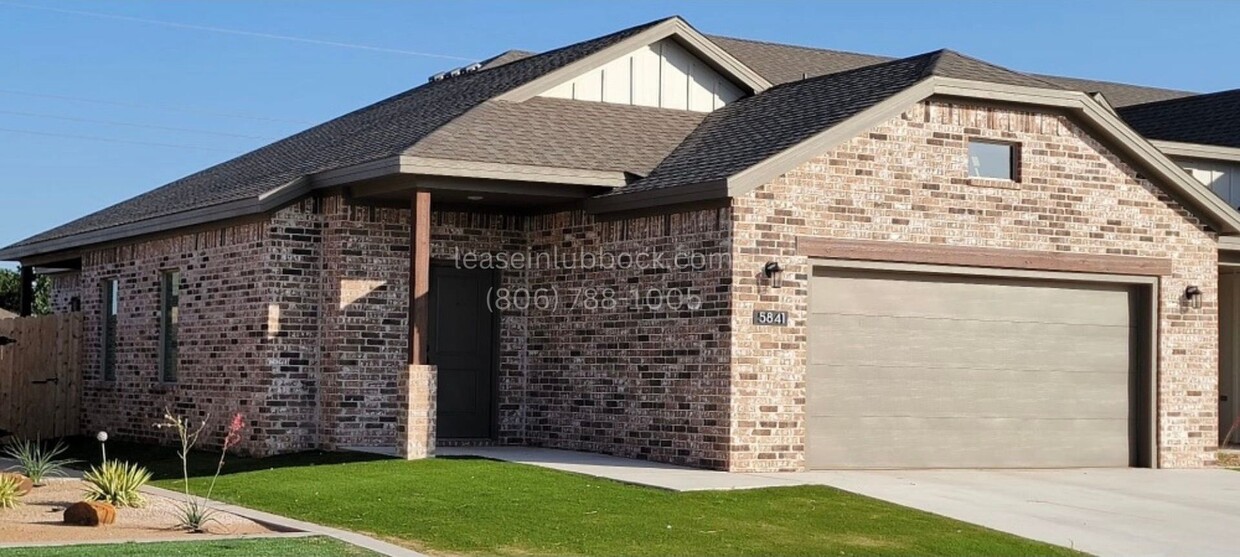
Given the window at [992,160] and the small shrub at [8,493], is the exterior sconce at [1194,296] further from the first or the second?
the small shrub at [8,493]

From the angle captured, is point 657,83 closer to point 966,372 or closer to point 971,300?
point 971,300

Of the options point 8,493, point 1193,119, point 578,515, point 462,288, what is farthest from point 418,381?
point 1193,119

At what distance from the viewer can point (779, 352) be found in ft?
57.7

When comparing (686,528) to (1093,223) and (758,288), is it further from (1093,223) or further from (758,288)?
(1093,223)

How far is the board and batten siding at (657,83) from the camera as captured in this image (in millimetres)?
21891

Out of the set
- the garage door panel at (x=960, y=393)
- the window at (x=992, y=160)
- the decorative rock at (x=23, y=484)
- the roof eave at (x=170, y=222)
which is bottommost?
the decorative rock at (x=23, y=484)

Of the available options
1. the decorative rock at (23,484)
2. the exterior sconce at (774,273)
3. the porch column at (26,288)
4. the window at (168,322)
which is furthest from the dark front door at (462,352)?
the porch column at (26,288)

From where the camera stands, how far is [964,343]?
62.4ft

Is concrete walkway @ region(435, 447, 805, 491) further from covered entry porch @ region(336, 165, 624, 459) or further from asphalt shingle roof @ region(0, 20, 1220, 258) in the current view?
asphalt shingle roof @ region(0, 20, 1220, 258)

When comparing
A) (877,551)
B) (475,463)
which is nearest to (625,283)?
(475,463)

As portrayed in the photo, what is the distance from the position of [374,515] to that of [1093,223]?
9900 mm

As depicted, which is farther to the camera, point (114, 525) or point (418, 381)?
point (418, 381)

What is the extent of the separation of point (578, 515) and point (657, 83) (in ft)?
31.5

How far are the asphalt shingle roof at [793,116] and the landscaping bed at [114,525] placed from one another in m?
6.34
